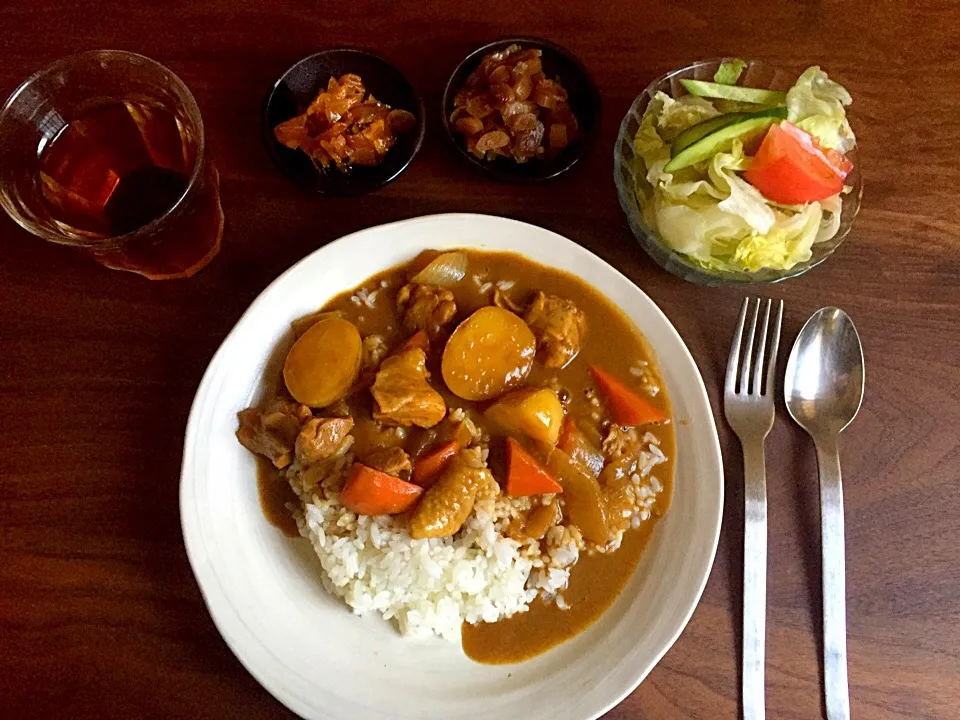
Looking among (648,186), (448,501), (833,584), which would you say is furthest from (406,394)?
(833,584)

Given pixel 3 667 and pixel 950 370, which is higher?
pixel 950 370

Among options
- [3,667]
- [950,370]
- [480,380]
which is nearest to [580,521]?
[480,380]

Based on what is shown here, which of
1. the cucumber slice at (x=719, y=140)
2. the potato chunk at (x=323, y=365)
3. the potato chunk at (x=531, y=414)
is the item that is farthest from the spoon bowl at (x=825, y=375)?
the potato chunk at (x=323, y=365)

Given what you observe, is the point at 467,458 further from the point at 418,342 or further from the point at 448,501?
the point at 418,342

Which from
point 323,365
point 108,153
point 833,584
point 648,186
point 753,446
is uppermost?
point 108,153

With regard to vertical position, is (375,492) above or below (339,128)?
below

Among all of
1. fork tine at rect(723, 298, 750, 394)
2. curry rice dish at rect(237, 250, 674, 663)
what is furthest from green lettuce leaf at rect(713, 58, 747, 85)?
curry rice dish at rect(237, 250, 674, 663)

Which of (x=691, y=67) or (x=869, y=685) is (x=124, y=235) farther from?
(x=869, y=685)

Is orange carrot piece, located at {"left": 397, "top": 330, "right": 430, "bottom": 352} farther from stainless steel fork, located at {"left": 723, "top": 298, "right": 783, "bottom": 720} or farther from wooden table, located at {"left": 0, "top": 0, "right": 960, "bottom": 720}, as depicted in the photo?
stainless steel fork, located at {"left": 723, "top": 298, "right": 783, "bottom": 720}
